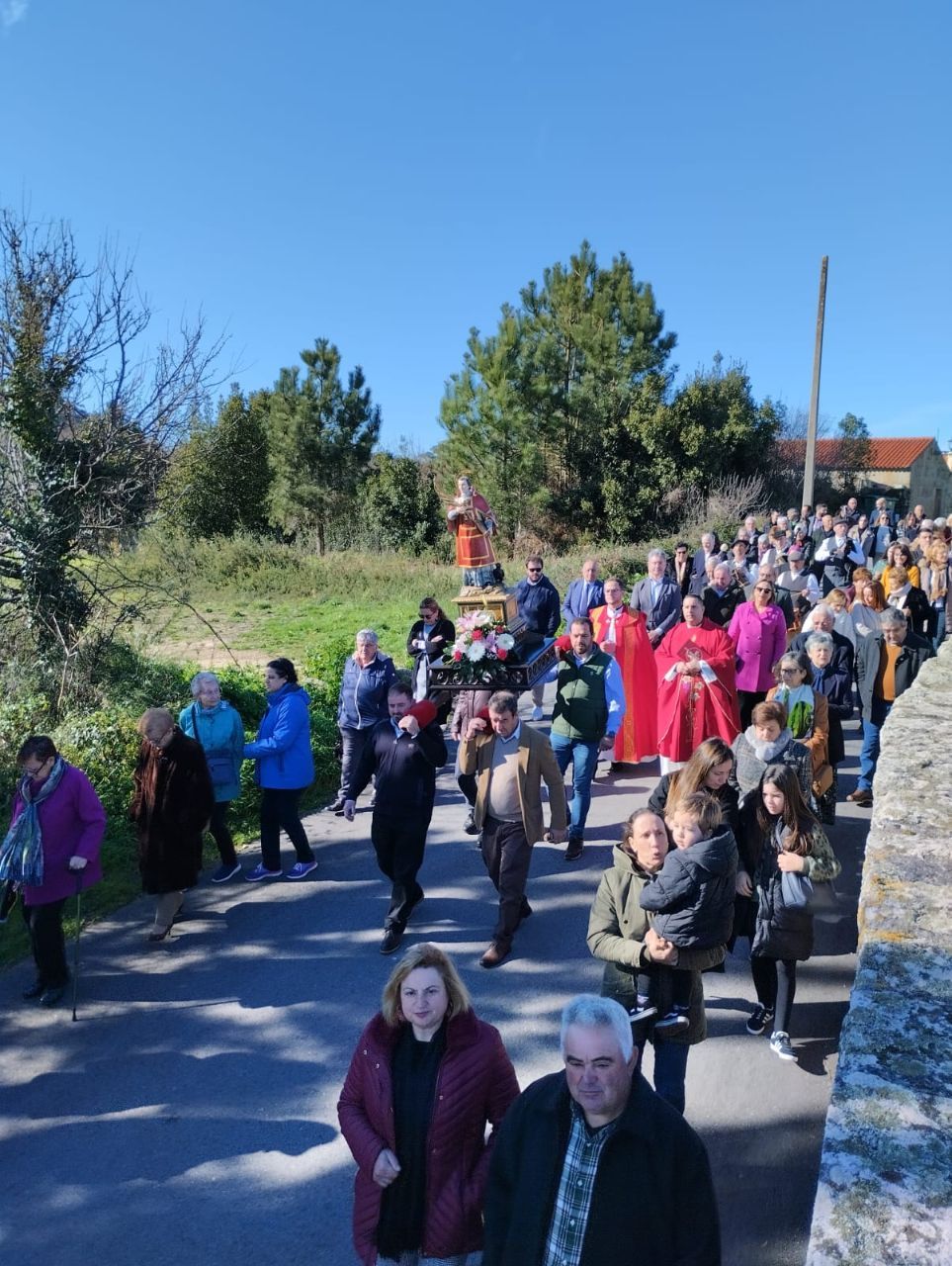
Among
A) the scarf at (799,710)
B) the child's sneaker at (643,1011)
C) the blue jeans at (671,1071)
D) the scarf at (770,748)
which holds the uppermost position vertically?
the scarf at (799,710)

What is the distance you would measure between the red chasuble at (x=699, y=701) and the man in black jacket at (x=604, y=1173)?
5.37m

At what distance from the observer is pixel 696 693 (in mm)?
7445

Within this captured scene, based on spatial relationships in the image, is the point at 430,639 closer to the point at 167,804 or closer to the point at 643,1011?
the point at 167,804

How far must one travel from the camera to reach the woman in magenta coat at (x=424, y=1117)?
268cm

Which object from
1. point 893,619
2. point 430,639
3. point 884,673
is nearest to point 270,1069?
point 430,639

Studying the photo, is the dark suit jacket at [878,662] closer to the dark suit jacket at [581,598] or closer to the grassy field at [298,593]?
the dark suit jacket at [581,598]

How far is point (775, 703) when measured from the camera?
208 inches

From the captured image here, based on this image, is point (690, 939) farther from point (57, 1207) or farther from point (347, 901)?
point (347, 901)

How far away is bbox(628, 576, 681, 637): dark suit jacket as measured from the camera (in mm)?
9961

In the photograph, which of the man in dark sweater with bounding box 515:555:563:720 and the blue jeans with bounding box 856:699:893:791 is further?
the man in dark sweater with bounding box 515:555:563:720

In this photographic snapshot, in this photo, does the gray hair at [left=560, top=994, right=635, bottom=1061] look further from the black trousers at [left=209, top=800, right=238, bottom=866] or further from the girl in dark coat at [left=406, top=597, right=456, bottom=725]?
the girl in dark coat at [left=406, top=597, right=456, bottom=725]

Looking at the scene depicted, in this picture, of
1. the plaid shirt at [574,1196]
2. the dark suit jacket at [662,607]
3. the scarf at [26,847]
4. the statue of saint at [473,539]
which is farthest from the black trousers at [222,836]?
the dark suit jacket at [662,607]

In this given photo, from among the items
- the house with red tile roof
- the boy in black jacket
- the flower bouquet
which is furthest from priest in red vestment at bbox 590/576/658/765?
the house with red tile roof

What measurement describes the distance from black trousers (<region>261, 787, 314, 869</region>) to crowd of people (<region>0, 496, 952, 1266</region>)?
2 centimetres
